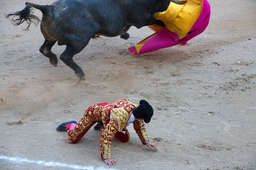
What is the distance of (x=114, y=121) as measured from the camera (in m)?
3.72

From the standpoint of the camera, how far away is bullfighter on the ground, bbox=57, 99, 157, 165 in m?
3.67

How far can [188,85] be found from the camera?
598cm

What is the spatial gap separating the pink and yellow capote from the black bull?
338mm

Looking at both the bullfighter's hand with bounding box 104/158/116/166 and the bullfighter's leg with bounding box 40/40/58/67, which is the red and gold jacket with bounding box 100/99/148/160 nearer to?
the bullfighter's hand with bounding box 104/158/116/166

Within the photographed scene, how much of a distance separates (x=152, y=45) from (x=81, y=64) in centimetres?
141

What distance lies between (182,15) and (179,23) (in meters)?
0.15

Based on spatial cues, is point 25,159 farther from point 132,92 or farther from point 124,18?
point 124,18

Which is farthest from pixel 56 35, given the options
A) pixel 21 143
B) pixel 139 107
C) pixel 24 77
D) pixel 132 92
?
pixel 139 107

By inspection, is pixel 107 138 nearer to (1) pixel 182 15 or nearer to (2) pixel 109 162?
(2) pixel 109 162

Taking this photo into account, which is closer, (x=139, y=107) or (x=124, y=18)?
(x=139, y=107)

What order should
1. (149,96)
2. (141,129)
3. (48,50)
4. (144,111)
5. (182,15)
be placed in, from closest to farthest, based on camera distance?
1. (144,111)
2. (141,129)
3. (149,96)
4. (48,50)
5. (182,15)

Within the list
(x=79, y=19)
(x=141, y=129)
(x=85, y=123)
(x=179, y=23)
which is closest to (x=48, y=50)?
(x=79, y=19)

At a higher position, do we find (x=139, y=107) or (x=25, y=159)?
(x=139, y=107)

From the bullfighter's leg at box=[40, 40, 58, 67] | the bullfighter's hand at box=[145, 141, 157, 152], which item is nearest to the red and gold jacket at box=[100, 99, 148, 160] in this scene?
the bullfighter's hand at box=[145, 141, 157, 152]
